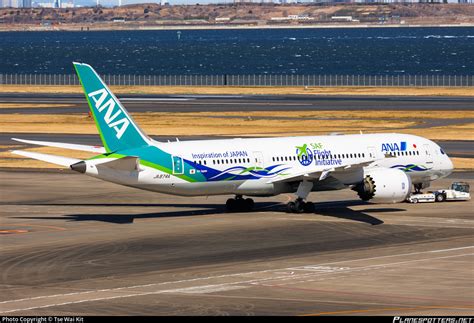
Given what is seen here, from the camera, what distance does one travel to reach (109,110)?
220ft

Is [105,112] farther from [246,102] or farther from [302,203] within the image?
[246,102]

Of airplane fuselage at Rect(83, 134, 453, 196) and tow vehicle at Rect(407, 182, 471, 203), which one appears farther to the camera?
tow vehicle at Rect(407, 182, 471, 203)

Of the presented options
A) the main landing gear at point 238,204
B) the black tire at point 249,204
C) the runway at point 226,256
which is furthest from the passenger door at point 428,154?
the main landing gear at point 238,204

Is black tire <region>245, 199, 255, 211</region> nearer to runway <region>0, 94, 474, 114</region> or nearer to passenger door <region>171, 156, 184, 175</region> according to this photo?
passenger door <region>171, 156, 184, 175</region>

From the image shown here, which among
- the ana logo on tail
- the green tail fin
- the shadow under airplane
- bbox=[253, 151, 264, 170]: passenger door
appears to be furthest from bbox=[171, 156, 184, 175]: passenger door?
bbox=[253, 151, 264, 170]: passenger door

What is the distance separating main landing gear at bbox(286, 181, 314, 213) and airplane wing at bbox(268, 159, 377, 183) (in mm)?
524

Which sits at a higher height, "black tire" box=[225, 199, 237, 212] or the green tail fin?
the green tail fin

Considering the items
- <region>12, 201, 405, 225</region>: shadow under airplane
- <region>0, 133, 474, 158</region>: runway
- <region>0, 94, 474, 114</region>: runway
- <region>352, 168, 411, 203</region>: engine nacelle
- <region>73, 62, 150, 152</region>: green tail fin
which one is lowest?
<region>0, 94, 474, 114</region>: runway

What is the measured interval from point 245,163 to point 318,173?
14.3 feet

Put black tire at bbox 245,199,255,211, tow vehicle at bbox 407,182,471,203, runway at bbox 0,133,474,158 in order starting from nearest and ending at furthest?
black tire at bbox 245,199,255,211 → tow vehicle at bbox 407,182,471,203 → runway at bbox 0,133,474,158

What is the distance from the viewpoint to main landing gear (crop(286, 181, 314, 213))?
Result: 71.4 metres

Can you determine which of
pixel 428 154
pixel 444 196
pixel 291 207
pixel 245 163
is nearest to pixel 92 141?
pixel 428 154

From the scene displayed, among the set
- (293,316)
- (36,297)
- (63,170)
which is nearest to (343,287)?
(293,316)

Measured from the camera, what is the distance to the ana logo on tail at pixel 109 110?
6694 centimetres
